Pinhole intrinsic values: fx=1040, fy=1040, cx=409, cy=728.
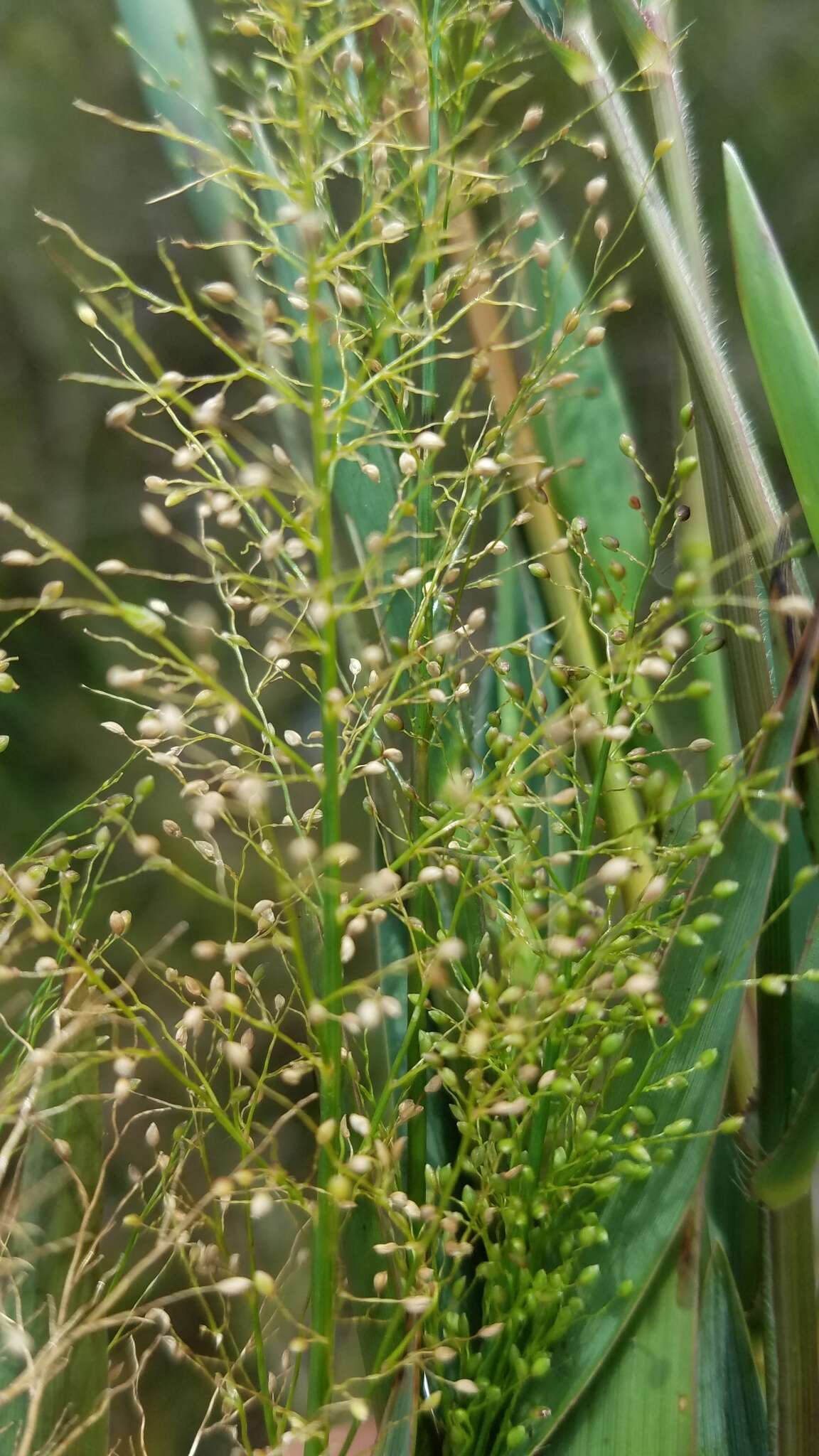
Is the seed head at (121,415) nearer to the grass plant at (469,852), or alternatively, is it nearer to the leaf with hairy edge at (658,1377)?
the grass plant at (469,852)

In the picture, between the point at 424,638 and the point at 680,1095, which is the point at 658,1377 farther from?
the point at 424,638

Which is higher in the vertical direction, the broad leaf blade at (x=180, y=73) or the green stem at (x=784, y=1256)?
the broad leaf blade at (x=180, y=73)

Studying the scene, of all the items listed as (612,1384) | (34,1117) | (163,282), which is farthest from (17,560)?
(163,282)

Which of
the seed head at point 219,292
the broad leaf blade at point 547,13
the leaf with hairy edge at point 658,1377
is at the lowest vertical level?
the leaf with hairy edge at point 658,1377

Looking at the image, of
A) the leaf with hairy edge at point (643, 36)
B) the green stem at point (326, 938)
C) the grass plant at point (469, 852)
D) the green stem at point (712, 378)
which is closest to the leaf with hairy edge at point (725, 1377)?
the grass plant at point (469, 852)

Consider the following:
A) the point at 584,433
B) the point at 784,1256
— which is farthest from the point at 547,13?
the point at 784,1256

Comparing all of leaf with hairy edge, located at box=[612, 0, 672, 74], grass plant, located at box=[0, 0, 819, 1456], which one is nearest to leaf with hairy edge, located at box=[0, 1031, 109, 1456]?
grass plant, located at box=[0, 0, 819, 1456]

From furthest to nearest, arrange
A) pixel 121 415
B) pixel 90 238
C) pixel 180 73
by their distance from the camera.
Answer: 1. pixel 90 238
2. pixel 180 73
3. pixel 121 415
